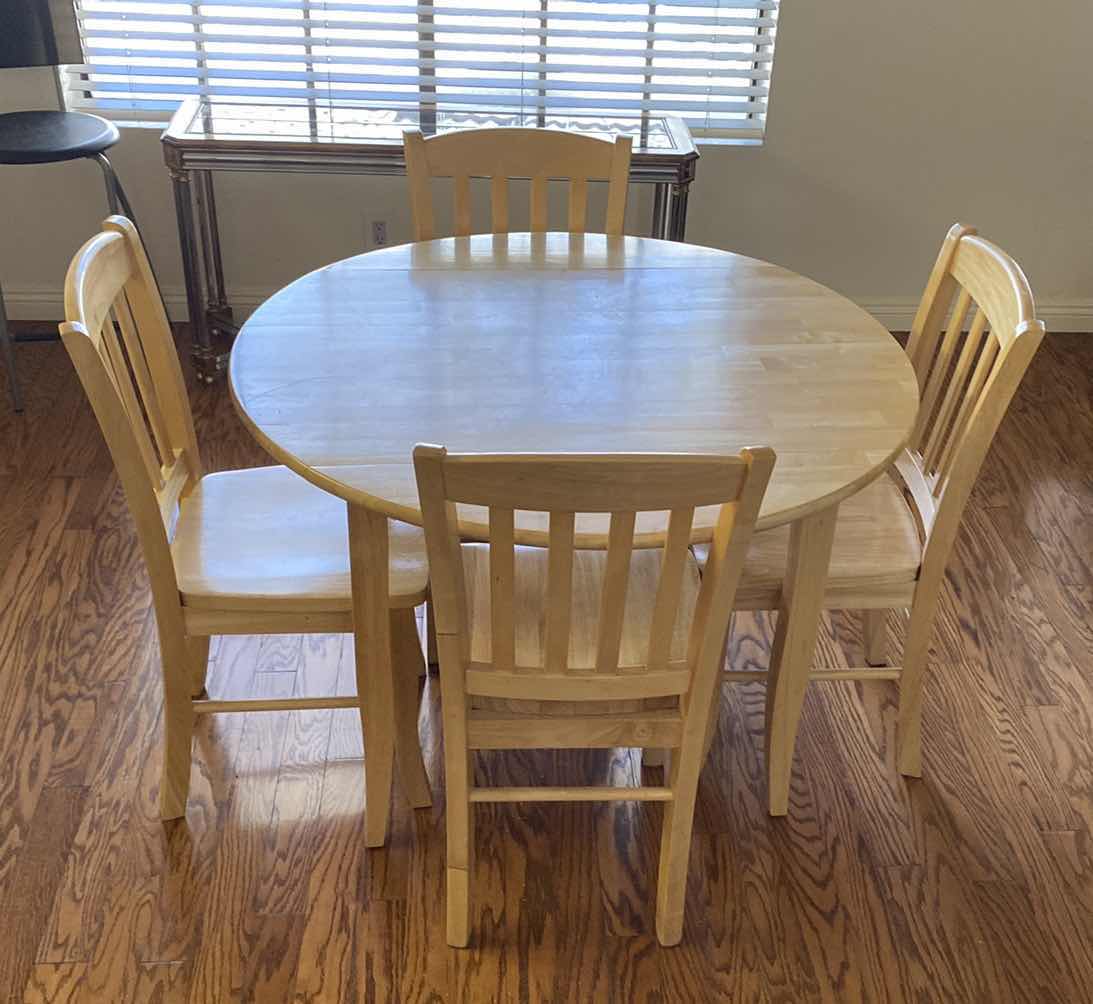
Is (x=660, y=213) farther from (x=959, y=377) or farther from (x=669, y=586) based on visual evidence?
(x=669, y=586)

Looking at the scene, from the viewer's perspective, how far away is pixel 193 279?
10.1ft

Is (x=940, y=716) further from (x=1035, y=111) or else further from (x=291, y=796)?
(x=1035, y=111)

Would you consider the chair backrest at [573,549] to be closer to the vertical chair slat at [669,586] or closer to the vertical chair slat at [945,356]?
the vertical chair slat at [669,586]

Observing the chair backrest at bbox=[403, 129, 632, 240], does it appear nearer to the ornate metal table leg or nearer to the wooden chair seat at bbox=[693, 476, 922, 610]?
the wooden chair seat at bbox=[693, 476, 922, 610]

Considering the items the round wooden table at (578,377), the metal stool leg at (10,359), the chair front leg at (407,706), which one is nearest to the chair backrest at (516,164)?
the round wooden table at (578,377)

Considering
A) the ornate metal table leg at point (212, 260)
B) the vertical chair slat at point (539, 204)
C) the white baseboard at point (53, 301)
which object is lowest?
the white baseboard at point (53, 301)

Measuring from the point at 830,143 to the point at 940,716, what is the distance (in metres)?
1.86

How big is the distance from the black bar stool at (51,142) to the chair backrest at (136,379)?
1.00 metres

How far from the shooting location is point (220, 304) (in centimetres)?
343

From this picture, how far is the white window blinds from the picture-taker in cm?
324

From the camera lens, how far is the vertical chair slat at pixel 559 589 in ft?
4.40

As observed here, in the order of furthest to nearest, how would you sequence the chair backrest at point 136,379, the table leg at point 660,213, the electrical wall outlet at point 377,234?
the electrical wall outlet at point 377,234 < the table leg at point 660,213 < the chair backrest at point 136,379

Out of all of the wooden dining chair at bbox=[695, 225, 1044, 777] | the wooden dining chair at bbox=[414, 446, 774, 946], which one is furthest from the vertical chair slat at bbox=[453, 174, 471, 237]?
the wooden dining chair at bbox=[695, 225, 1044, 777]

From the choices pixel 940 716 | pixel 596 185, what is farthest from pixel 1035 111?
pixel 940 716
